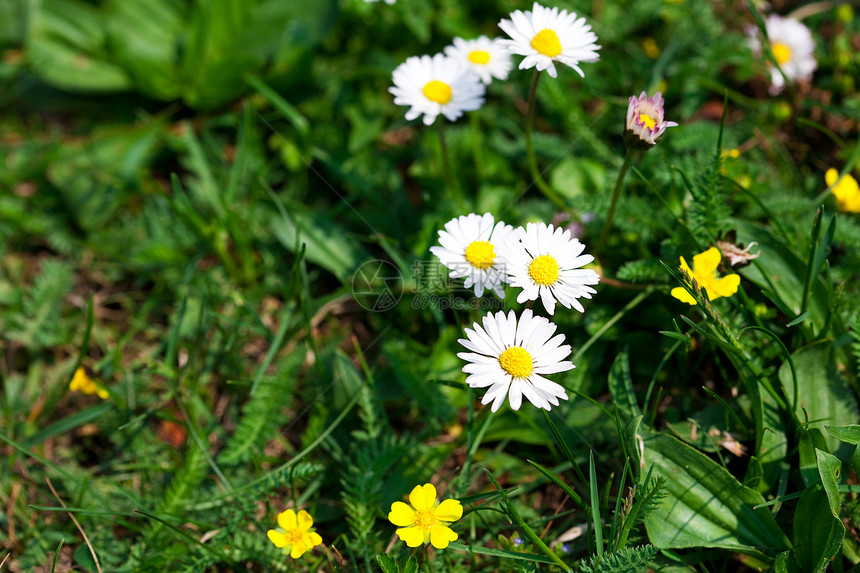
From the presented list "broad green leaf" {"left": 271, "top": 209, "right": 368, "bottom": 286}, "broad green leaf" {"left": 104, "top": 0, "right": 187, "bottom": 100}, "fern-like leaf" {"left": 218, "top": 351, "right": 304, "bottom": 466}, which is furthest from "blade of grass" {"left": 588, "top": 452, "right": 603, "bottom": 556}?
"broad green leaf" {"left": 104, "top": 0, "right": 187, "bottom": 100}

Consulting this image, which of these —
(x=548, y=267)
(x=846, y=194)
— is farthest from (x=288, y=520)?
(x=846, y=194)

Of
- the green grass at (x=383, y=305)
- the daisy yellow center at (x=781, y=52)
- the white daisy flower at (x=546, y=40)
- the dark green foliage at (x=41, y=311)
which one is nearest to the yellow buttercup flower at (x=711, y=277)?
the green grass at (x=383, y=305)

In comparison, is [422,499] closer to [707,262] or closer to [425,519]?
[425,519]

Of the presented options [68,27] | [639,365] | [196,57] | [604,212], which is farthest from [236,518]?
[68,27]

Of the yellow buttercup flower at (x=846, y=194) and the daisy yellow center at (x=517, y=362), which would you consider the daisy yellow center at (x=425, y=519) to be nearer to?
the daisy yellow center at (x=517, y=362)

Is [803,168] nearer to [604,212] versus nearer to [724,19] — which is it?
[724,19]
